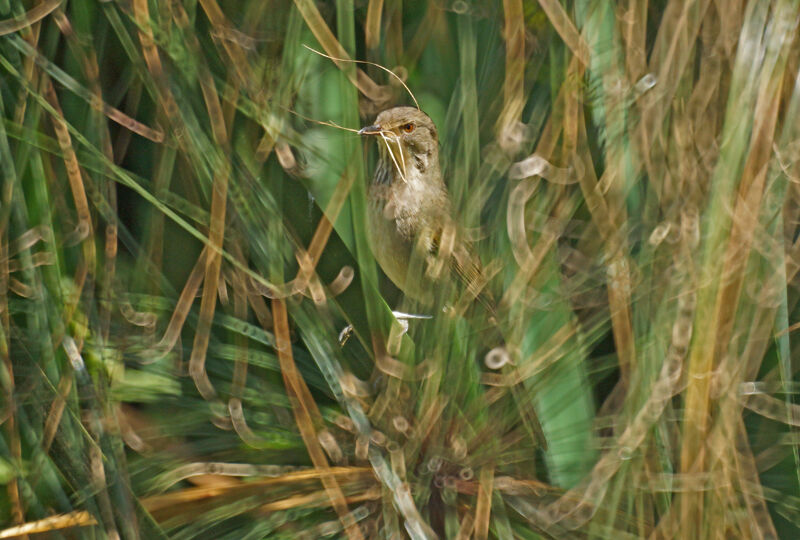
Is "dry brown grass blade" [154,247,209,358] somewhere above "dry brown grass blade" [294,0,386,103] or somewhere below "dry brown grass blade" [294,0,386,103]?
below

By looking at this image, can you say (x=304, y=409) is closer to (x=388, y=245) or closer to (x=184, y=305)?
(x=184, y=305)

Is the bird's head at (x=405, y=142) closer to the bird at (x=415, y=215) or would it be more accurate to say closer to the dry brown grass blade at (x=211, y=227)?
the bird at (x=415, y=215)

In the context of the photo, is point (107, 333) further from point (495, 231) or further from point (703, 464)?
point (703, 464)

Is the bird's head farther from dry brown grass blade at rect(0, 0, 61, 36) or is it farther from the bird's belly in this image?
dry brown grass blade at rect(0, 0, 61, 36)

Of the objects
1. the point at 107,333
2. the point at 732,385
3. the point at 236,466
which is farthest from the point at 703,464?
the point at 107,333

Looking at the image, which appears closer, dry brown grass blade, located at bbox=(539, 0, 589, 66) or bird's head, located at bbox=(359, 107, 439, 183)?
dry brown grass blade, located at bbox=(539, 0, 589, 66)

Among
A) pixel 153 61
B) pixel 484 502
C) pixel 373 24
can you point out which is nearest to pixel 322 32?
pixel 373 24

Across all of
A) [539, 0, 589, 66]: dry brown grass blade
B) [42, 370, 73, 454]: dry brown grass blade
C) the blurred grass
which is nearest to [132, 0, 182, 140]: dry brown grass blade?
the blurred grass

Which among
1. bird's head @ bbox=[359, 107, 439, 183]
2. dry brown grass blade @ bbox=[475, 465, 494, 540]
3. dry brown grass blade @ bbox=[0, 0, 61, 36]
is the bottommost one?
dry brown grass blade @ bbox=[475, 465, 494, 540]
